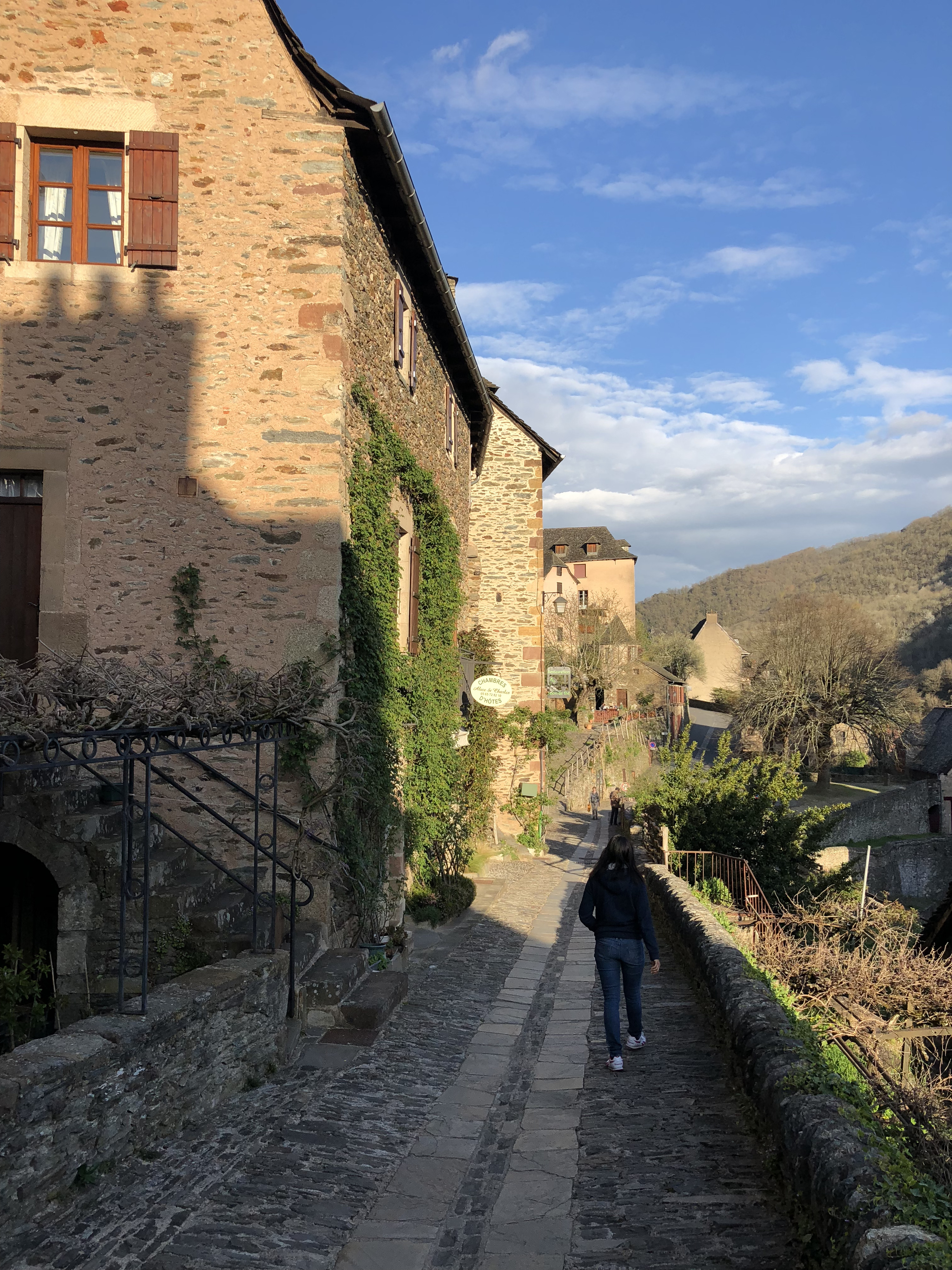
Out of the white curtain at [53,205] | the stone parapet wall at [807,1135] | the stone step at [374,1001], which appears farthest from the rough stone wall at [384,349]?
the stone parapet wall at [807,1135]

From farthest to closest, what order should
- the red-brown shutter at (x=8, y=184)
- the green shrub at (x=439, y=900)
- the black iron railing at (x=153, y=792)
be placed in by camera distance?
the green shrub at (x=439, y=900)
the red-brown shutter at (x=8, y=184)
the black iron railing at (x=153, y=792)

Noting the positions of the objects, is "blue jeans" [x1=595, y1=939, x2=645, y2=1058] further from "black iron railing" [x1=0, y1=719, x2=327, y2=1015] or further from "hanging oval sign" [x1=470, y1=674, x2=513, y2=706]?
"hanging oval sign" [x1=470, y1=674, x2=513, y2=706]

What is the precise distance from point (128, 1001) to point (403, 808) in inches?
195

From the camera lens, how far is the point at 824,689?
1529 inches

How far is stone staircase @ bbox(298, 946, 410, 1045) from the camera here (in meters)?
6.70

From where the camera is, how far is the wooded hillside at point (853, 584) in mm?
77125

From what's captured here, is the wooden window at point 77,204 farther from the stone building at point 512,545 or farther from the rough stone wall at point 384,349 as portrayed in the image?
the stone building at point 512,545

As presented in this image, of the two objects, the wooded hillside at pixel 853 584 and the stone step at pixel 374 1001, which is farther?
the wooded hillside at pixel 853 584

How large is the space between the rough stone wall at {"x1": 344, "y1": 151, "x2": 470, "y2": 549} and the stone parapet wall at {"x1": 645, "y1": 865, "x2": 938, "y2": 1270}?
19.1ft

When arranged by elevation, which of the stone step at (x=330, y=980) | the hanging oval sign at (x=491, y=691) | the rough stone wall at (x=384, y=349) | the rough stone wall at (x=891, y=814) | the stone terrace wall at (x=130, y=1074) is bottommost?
the rough stone wall at (x=891, y=814)

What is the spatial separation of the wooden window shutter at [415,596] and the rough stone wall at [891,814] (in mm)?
23448

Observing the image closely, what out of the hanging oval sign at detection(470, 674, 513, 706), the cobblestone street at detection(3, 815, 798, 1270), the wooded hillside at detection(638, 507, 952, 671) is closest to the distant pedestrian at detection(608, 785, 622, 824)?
the hanging oval sign at detection(470, 674, 513, 706)

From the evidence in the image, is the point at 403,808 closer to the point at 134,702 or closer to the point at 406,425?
the point at 406,425

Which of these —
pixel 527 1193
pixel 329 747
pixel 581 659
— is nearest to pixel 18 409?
pixel 329 747
